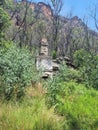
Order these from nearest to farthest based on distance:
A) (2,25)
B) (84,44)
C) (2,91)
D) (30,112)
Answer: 1. (30,112)
2. (2,91)
3. (2,25)
4. (84,44)

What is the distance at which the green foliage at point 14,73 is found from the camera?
8984 millimetres

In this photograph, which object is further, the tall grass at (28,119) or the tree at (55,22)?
the tree at (55,22)

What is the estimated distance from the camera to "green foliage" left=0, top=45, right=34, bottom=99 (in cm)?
898

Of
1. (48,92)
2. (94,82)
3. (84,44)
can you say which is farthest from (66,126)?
(84,44)

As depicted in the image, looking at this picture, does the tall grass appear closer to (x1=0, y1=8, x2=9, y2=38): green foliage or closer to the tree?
(x1=0, y1=8, x2=9, y2=38): green foliage

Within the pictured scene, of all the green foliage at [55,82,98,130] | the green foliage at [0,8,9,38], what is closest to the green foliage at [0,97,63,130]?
the green foliage at [55,82,98,130]

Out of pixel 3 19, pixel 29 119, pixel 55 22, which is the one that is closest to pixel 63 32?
→ pixel 55 22

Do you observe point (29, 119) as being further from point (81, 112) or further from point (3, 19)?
point (3, 19)

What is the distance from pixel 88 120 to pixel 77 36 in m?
40.9

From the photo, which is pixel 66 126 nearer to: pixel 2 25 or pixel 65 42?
pixel 2 25

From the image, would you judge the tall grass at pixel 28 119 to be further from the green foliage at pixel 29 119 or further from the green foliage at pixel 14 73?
the green foliage at pixel 14 73

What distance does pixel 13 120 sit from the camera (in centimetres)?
645

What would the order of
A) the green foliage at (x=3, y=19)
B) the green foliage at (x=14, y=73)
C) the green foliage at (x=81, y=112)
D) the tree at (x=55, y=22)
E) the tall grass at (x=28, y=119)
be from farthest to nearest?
the tree at (x=55, y=22) < the green foliage at (x=3, y=19) < the green foliage at (x=14, y=73) < the tall grass at (x=28, y=119) < the green foliage at (x=81, y=112)

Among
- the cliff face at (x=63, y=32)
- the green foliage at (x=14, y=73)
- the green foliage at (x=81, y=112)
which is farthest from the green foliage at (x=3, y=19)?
the cliff face at (x=63, y=32)
